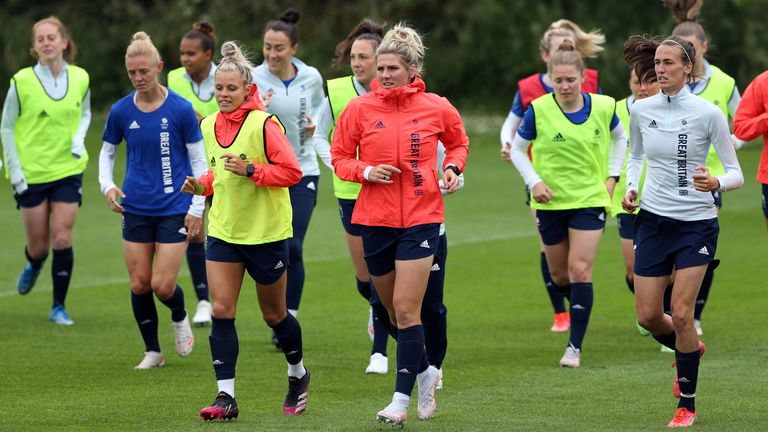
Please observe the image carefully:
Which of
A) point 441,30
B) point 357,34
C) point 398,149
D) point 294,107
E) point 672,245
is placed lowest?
point 441,30

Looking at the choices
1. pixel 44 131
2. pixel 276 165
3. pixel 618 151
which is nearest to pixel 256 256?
pixel 276 165

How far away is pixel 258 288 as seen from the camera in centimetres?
764

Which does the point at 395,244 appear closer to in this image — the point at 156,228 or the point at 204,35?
the point at 156,228

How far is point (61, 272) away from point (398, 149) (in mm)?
5006

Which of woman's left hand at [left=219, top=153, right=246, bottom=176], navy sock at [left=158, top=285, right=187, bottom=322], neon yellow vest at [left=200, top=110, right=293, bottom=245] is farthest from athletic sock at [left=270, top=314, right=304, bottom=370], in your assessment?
navy sock at [left=158, top=285, right=187, bottom=322]

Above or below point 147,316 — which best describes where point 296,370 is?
above

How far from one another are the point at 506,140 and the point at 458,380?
236 centimetres

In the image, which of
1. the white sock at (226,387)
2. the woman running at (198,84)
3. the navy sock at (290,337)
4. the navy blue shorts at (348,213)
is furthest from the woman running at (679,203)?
the woman running at (198,84)

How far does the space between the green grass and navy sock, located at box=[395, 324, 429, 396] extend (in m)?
0.31

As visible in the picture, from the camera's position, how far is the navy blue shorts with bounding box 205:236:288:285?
750cm

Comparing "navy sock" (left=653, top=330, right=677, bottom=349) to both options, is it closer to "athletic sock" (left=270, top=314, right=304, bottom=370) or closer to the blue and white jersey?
"athletic sock" (left=270, top=314, right=304, bottom=370)

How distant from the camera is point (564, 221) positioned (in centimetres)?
959

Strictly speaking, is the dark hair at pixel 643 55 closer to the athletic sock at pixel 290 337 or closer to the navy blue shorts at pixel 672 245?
the navy blue shorts at pixel 672 245

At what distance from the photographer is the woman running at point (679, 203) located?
23.5ft
